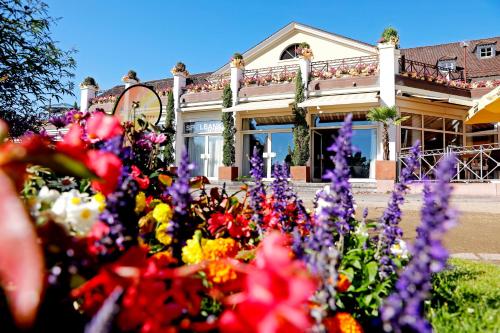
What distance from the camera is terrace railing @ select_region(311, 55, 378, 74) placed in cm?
1485

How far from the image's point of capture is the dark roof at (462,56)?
21375mm

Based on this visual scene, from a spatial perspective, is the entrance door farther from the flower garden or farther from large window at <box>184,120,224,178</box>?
the flower garden

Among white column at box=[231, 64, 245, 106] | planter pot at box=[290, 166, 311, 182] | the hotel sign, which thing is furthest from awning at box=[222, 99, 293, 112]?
planter pot at box=[290, 166, 311, 182]

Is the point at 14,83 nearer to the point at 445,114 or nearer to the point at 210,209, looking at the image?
the point at 210,209

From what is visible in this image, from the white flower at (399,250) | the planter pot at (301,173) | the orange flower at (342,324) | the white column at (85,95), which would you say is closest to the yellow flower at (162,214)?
the orange flower at (342,324)

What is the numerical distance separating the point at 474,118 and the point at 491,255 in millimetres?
9062

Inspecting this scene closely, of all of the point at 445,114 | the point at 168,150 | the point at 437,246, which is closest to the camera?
the point at 437,246

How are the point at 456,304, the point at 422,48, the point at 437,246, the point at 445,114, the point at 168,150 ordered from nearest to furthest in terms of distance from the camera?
the point at 437,246
the point at 456,304
the point at 445,114
the point at 168,150
the point at 422,48

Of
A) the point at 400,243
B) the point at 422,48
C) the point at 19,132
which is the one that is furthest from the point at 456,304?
the point at 422,48

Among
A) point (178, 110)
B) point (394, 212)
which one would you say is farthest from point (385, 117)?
point (394, 212)

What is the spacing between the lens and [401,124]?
14.4 meters

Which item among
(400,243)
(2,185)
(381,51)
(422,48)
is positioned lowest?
(400,243)

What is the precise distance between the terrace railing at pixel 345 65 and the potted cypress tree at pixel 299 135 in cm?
126

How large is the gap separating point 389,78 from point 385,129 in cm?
209
